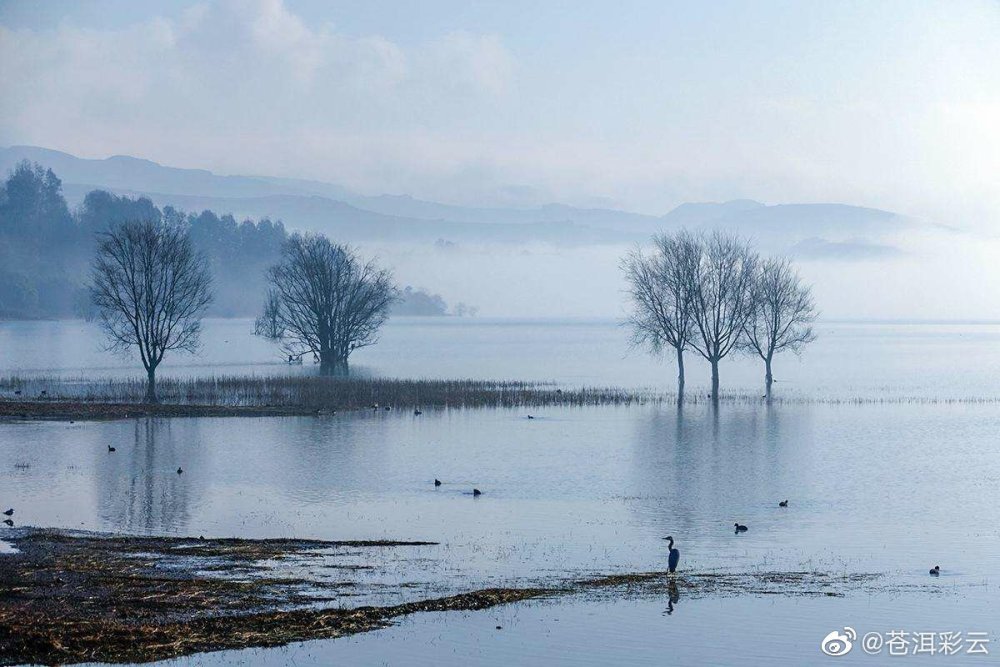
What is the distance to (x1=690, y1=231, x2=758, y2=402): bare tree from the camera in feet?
271

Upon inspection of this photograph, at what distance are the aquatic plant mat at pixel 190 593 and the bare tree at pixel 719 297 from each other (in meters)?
58.2

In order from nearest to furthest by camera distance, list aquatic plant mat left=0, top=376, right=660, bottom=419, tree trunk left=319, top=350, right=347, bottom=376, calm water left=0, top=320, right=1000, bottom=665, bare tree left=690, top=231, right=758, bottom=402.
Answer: calm water left=0, top=320, right=1000, bottom=665 < aquatic plant mat left=0, top=376, right=660, bottom=419 < bare tree left=690, top=231, right=758, bottom=402 < tree trunk left=319, top=350, right=347, bottom=376

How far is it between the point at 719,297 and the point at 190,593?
66430 millimetres

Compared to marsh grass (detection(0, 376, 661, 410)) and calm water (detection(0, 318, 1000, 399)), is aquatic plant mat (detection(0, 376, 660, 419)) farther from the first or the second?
calm water (detection(0, 318, 1000, 399))

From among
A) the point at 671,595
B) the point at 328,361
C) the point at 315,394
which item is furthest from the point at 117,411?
the point at 671,595

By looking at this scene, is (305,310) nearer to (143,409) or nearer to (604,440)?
(143,409)

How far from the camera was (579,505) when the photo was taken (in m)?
35.2

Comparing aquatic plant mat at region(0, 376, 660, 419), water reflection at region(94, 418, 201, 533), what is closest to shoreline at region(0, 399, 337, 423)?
aquatic plant mat at region(0, 376, 660, 419)

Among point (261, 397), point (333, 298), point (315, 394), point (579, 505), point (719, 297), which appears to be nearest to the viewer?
point (579, 505)

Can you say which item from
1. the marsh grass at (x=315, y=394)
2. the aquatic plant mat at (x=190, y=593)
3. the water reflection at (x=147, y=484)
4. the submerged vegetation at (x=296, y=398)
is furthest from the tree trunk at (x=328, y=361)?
the aquatic plant mat at (x=190, y=593)

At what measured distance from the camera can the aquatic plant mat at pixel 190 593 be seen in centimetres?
1741

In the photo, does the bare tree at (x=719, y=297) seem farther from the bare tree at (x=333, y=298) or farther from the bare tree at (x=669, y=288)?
the bare tree at (x=333, y=298)

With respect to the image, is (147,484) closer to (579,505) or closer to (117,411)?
(579,505)

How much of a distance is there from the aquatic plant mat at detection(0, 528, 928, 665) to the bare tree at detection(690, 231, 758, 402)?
191 feet
